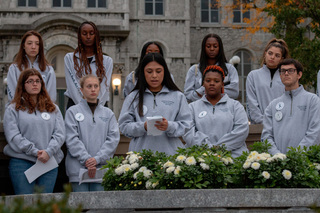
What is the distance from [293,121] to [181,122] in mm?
1310

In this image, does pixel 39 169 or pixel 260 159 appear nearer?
pixel 260 159

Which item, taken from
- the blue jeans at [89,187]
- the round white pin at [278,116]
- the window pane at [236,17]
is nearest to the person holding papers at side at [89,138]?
the blue jeans at [89,187]

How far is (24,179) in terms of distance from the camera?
648cm

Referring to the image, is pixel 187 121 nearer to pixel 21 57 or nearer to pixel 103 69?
pixel 103 69

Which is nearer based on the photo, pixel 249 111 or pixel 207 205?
pixel 207 205

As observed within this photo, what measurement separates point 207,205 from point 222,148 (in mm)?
1512

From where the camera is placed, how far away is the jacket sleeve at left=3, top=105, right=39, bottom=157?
255 inches

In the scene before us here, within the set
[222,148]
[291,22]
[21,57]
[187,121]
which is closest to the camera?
[222,148]

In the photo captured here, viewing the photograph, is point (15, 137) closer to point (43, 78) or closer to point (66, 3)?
point (43, 78)

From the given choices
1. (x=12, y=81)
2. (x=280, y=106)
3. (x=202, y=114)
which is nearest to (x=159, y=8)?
(x=12, y=81)

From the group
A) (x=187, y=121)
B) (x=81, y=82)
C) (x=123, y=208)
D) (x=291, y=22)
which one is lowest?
(x=123, y=208)

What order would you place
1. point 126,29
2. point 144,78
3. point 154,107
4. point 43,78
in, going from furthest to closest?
point 126,29
point 43,78
point 144,78
point 154,107

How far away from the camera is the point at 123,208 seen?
4652 mm

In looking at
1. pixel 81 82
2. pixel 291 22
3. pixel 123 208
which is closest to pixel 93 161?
pixel 81 82
